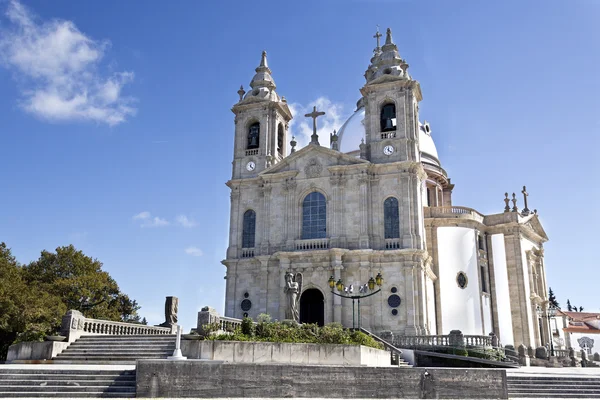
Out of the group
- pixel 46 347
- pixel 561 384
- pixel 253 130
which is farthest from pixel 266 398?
pixel 253 130

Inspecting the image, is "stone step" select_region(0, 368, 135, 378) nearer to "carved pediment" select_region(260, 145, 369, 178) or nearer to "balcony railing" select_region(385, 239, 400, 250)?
"balcony railing" select_region(385, 239, 400, 250)

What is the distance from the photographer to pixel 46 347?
21.2 m

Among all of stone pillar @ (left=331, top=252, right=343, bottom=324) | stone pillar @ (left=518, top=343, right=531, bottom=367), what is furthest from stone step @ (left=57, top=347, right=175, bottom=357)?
stone pillar @ (left=518, top=343, right=531, bottom=367)

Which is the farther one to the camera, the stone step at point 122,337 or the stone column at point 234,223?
the stone column at point 234,223

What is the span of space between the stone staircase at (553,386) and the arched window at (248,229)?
886 inches

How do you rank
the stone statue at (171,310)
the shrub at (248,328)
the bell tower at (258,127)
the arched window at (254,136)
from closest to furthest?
the shrub at (248,328) → the stone statue at (171,310) → the bell tower at (258,127) → the arched window at (254,136)

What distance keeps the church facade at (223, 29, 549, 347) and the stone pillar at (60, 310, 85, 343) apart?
43.7 feet

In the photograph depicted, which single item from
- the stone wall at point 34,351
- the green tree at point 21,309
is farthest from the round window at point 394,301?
the stone wall at point 34,351

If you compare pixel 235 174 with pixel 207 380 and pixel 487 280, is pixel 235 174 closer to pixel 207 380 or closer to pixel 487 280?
pixel 487 280

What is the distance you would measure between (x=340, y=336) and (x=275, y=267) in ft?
52.7

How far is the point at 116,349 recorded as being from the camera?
71.3ft

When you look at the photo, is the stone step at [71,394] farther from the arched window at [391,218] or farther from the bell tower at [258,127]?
the bell tower at [258,127]

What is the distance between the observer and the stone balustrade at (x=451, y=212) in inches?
1565

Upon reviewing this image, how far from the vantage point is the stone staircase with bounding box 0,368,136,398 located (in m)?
14.3
